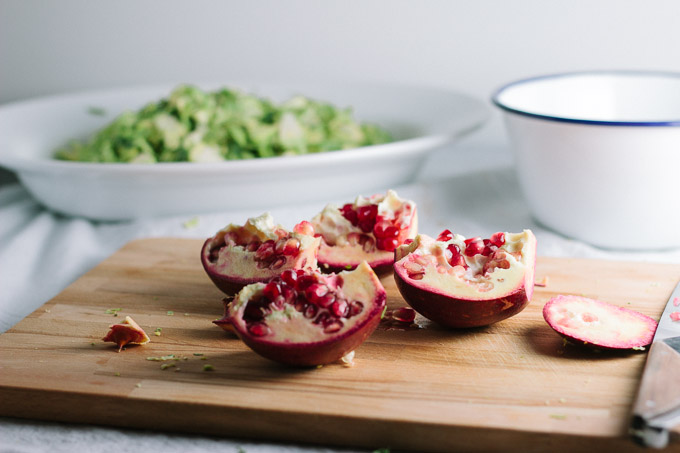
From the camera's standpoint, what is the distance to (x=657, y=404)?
1.31 meters

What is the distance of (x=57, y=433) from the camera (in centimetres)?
152

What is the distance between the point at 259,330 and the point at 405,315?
1.41 feet

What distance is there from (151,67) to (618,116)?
2.47m

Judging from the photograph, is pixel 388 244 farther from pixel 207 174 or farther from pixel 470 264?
pixel 207 174

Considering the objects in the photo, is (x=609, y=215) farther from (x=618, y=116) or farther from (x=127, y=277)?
(x=127, y=277)

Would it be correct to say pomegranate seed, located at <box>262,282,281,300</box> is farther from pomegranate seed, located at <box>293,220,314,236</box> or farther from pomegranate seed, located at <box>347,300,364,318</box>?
pomegranate seed, located at <box>293,220,314,236</box>

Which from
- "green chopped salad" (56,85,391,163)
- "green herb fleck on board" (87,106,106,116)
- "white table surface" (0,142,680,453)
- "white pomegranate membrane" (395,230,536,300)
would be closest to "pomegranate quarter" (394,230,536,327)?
"white pomegranate membrane" (395,230,536,300)

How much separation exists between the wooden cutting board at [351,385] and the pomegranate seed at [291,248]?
257mm

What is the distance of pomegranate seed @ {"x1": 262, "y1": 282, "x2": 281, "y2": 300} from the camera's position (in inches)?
62.8

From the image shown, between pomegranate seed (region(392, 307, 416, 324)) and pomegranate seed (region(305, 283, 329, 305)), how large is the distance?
0.28m

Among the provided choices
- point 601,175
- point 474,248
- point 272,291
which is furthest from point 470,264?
point 601,175

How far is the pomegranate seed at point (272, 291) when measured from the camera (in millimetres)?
1595

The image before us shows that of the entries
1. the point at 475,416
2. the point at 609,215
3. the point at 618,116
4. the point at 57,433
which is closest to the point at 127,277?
the point at 57,433

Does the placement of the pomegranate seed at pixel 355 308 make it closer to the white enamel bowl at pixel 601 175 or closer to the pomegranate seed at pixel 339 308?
the pomegranate seed at pixel 339 308
